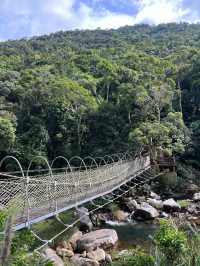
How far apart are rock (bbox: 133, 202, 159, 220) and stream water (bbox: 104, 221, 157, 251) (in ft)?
1.43

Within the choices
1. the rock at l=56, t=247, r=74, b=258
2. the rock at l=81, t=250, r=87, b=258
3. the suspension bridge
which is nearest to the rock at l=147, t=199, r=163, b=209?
the suspension bridge

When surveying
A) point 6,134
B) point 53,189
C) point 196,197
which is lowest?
point 196,197

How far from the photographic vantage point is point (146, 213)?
46.4ft

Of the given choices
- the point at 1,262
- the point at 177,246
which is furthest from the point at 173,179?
the point at 1,262

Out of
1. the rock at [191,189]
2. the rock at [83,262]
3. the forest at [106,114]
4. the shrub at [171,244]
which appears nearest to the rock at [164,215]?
the rock at [191,189]

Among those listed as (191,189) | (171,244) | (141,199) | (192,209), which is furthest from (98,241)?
(191,189)

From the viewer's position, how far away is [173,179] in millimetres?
18359

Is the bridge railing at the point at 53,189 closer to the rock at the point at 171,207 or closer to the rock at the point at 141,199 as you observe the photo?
the rock at the point at 171,207

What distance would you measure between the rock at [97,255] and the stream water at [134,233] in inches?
37.0

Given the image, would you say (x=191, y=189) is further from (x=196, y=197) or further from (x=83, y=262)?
(x=83, y=262)

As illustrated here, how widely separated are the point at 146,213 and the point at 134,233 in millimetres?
2004

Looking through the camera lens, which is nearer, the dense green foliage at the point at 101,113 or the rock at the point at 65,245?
the rock at the point at 65,245

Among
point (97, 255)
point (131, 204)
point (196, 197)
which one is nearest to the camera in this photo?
point (97, 255)

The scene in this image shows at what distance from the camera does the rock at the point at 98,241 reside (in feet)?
34.2
